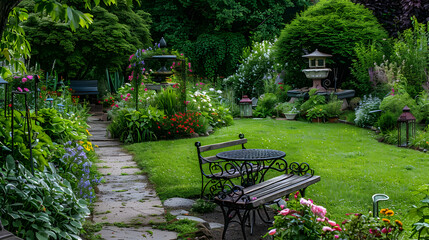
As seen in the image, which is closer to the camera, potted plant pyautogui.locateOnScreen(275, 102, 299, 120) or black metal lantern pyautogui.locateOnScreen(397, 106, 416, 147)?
black metal lantern pyautogui.locateOnScreen(397, 106, 416, 147)

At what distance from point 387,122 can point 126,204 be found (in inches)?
249

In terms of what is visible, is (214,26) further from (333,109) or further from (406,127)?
(406,127)

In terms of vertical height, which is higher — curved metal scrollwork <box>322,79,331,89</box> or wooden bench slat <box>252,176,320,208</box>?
curved metal scrollwork <box>322,79,331,89</box>

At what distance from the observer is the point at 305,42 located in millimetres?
13781

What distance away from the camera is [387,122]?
912 centimetres

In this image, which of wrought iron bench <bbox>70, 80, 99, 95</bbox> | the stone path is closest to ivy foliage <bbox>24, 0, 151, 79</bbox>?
wrought iron bench <bbox>70, 80, 99, 95</bbox>

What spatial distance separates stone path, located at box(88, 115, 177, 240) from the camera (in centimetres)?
387

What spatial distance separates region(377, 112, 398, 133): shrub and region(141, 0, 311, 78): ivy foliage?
388 inches

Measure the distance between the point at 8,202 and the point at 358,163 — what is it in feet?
17.0

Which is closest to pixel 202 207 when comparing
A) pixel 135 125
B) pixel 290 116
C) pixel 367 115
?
pixel 135 125

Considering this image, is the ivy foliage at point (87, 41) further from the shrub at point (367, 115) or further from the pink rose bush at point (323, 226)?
the pink rose bush at point (323, 226)

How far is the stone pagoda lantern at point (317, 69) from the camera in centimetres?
1288

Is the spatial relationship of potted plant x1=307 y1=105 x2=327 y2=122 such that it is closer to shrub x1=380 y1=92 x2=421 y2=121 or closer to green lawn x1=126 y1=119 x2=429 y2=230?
green lawn x1=126 y1=119 x2=429 y2=230

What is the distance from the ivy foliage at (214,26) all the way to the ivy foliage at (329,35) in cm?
426
